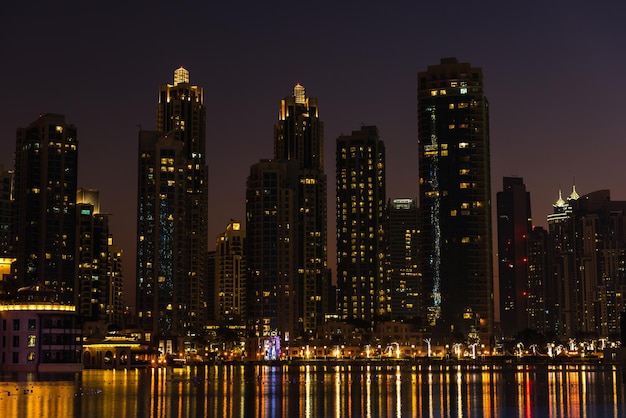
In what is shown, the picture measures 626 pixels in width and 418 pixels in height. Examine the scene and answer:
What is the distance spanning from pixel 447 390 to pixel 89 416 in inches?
1917

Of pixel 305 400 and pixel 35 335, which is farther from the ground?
pixel 35 335

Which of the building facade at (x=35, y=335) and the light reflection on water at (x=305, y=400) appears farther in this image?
the building facade at (x=35, y=335)

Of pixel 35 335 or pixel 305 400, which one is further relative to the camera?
pixel 35 335

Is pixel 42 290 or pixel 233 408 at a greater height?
pixel 42 290

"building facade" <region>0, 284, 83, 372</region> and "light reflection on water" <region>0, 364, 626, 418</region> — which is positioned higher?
"building facade" <region>0, 284, 83, 372</region>

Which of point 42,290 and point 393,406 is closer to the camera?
point 393,406

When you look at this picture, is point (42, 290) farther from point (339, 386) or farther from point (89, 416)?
point (89, 416)

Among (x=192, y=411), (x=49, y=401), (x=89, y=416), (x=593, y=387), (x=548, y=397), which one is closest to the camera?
(x=89, y=416)

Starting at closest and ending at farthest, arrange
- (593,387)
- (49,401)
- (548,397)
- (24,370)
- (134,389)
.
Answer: (49,401), (548,397), (134,389), (593,387), (24,370)

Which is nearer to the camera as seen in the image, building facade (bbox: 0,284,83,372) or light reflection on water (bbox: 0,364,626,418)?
light reflection on water (bbox: 0,364,626,418)

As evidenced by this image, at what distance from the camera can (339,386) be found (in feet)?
379

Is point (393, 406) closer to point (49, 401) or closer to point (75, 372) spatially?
point (49, 401)

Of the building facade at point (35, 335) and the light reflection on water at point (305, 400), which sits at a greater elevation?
the building facade at point (35, 335)

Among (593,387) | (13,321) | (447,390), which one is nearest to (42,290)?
(13,321)
